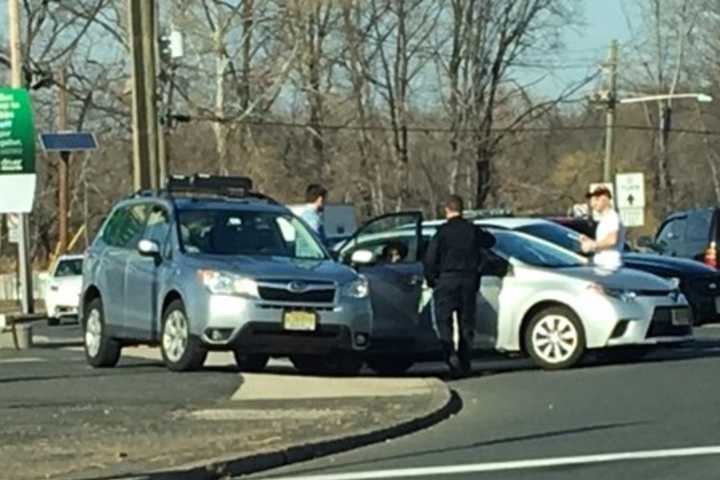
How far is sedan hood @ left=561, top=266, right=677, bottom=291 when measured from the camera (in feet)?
60.1

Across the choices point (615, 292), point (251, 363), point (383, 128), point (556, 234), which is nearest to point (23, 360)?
point (251, 363)

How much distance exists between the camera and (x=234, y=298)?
16938 mm

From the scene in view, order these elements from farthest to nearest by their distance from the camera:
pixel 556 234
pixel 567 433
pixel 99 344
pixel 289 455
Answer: pixel 556 234 → pixel 99 344 → pixel 567 433 → pixel 289 455

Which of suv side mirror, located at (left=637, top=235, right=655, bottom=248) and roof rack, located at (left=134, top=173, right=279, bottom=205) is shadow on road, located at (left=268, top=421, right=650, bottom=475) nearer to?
roof rack, located at (left=134, top=173, right=279, bottom=205)

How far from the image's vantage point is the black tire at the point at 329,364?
18.2m

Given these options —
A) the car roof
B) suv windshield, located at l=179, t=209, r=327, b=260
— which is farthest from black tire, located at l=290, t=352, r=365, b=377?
the car roof

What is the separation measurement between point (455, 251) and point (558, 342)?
1.58m

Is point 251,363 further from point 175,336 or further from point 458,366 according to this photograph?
point 458,366

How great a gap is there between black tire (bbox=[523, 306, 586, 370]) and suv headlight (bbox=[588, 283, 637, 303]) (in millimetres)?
340

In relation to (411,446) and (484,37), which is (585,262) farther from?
(484,37)

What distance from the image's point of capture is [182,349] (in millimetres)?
17422

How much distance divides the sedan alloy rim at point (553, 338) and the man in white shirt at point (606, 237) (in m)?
1.45

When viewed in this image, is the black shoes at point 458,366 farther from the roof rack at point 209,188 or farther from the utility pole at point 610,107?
the utility pole at point 610,107

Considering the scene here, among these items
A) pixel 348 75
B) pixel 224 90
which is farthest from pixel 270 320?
pixel 348 75
